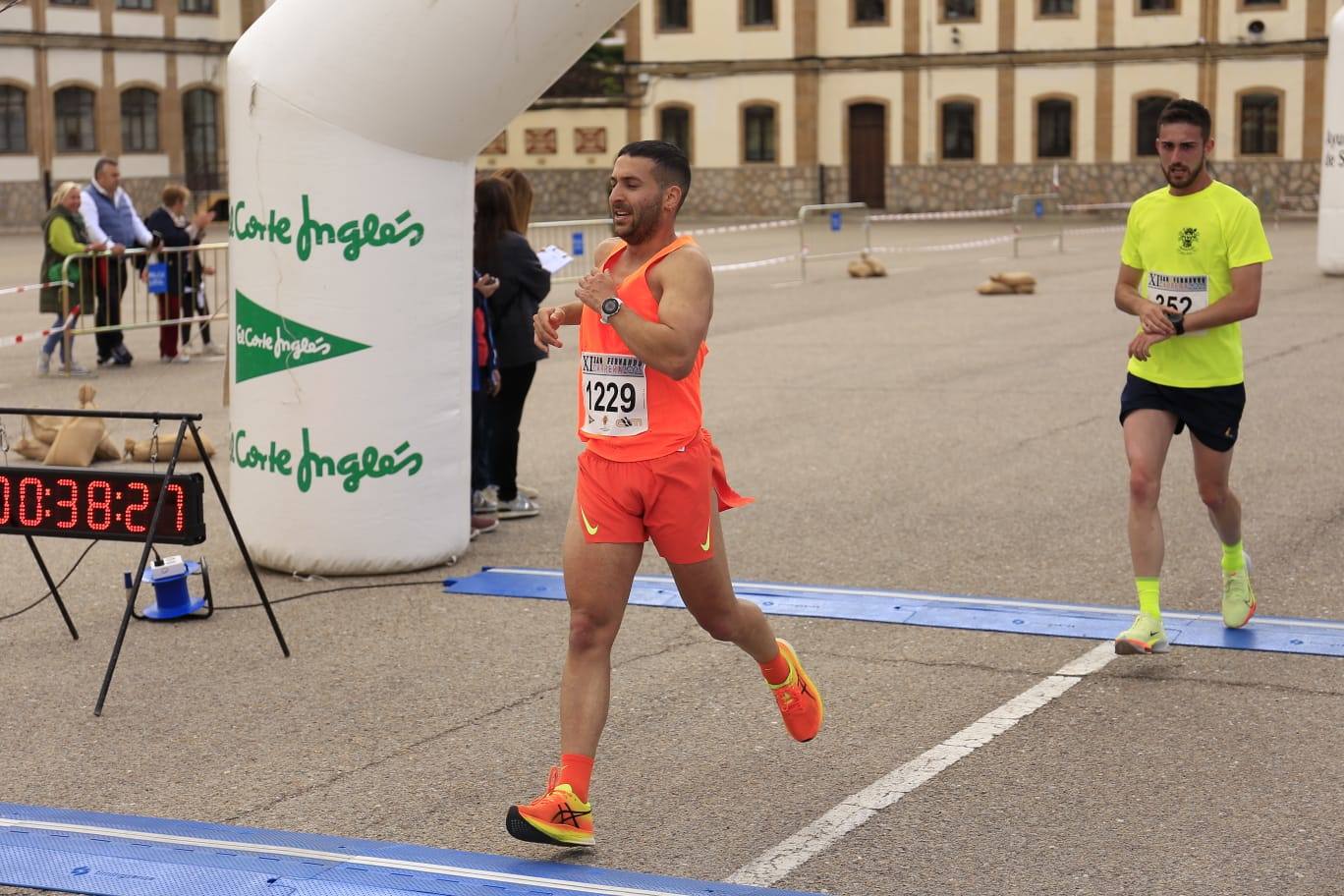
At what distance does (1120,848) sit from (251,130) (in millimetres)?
5167

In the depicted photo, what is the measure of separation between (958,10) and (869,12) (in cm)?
259

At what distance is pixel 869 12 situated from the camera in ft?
176

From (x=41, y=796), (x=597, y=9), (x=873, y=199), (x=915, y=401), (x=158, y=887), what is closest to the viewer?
(x=158, y=887)

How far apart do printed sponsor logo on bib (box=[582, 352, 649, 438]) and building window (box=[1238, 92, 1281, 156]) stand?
47508mm

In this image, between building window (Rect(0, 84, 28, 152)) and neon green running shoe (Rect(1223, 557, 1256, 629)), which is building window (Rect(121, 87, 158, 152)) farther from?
neon green running shoe (Rect(1223, 557, 1256, 629))

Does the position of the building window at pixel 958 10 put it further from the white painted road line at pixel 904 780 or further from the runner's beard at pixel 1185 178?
the white painted road line at pixel 904 780

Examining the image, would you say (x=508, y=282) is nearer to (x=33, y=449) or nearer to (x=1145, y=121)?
(x=33, y=449)

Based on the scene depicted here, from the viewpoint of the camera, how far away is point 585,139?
57375 millimetres

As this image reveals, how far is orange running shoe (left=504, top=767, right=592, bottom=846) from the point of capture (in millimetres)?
4941

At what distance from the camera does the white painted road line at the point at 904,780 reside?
16.3 ft

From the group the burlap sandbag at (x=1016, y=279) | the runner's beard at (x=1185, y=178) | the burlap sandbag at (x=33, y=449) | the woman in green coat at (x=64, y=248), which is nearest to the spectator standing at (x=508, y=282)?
the burlap sandbag at (x=33, y=449)

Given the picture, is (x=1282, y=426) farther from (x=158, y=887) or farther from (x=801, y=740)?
(x=158, y=887)

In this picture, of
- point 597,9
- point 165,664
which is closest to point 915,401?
point 597,9

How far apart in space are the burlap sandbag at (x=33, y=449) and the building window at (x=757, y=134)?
44.8 metres
